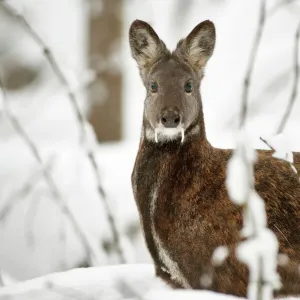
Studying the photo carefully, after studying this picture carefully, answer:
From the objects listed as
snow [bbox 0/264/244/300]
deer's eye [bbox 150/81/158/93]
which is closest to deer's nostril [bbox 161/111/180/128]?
deer's eye [bbox 150/81/158/93]

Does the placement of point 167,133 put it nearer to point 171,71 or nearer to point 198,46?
point 171,71

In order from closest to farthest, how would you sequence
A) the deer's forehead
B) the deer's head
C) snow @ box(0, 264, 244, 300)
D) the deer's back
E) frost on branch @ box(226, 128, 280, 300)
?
frost on branch @ box(226, 128, 280, 300), snow @ box(0, 264, 244, 300), the deer's back, the deer's head, the deer's forehead

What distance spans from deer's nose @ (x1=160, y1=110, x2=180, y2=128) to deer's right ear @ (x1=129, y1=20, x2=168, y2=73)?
22.1 inches

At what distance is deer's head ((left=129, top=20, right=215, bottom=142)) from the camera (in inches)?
147

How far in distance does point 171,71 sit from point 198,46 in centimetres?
30

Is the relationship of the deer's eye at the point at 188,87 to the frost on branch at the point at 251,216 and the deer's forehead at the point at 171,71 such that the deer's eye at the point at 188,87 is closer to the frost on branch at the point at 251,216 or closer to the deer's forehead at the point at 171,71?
the deer's forehead at the point at 171,71

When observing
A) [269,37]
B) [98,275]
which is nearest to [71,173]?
[98,275]

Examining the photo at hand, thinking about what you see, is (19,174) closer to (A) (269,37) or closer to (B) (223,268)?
(B) (223,268)

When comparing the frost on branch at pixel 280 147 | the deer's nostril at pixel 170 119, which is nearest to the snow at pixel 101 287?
the frost on branch at pixel 280 147

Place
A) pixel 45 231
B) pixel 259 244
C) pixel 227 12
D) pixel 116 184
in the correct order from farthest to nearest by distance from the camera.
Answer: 1. pixel 227 12
2. pixel 116 184
3. pixel 45 231
4. pixel 259 244

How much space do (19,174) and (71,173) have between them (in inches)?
19.8

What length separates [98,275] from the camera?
372 cm

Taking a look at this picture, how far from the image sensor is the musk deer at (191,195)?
3.59 metres

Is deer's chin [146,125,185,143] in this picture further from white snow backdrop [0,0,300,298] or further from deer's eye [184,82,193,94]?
white snow backdrop [0,0,300,298]
